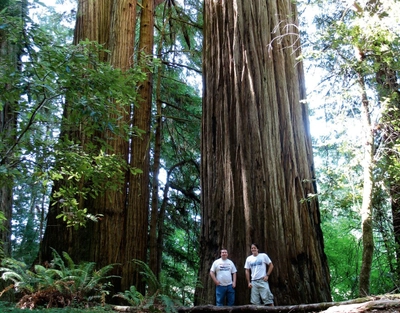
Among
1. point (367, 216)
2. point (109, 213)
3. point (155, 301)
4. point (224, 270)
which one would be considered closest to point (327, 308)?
point (367, 216)

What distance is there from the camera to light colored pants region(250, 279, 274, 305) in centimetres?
618

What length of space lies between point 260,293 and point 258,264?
43 cm

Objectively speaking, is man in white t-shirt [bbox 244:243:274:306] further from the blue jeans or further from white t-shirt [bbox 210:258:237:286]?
the blue jeans

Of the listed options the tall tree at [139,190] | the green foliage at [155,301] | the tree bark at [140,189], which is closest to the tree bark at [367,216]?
the green foliage at [155,301]

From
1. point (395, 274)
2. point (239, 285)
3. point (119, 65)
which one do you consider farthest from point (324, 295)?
point (119, 65)

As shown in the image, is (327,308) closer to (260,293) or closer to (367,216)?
(367,216)

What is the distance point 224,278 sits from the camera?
6.41 meters

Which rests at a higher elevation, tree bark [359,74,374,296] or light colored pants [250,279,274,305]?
tree bark [359,74,374,296]

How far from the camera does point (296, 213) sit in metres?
6.80

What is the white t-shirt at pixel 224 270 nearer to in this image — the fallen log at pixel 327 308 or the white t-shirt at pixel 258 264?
the white t-shirt at pixel 258 264

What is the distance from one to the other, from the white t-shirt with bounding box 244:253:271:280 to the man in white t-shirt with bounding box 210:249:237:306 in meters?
0.29

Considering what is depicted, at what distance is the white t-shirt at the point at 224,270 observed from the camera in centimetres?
639

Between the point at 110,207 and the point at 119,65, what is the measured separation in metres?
3.14

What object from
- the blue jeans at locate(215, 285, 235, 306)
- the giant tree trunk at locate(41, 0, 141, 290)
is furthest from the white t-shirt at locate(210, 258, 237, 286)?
the giant tree trunk at locate(41, 0, 141, 290)
